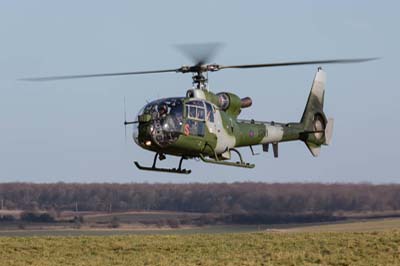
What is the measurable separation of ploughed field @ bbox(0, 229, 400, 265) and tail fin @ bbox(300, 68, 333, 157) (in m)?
4.62

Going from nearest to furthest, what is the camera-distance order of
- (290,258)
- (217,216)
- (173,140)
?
(173,140), (290,258), (217,216)

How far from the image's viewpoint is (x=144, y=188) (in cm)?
11775

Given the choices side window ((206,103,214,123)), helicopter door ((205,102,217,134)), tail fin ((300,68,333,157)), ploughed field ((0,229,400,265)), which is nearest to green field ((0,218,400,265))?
ploughed field ((0,229,400,265))

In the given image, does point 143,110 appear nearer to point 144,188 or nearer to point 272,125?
point 272,125

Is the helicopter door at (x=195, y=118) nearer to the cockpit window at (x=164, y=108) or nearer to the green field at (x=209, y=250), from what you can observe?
the cockpit window at (x=164, y=108)

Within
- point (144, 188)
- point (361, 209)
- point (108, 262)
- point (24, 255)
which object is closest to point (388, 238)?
point (108, 262)

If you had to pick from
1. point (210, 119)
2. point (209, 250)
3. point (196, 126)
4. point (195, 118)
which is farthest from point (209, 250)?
point (195, 118)

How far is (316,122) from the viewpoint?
4603 centimetres

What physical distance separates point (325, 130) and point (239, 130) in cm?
787

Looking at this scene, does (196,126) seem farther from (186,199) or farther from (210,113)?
(186,199)

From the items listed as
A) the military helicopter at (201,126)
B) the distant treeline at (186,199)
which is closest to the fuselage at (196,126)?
the military helicopter at (201,126)

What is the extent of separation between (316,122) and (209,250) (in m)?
8.86

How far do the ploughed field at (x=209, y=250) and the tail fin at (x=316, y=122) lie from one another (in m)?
4.62

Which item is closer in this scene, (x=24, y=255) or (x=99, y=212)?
(x=24, y=255)
